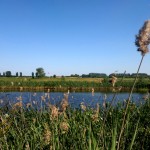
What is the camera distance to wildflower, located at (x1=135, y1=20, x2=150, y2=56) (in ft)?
8.66

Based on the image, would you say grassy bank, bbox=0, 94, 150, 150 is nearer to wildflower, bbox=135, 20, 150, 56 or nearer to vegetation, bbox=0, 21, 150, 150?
vegetation, bbox=0, 21, 150, 150

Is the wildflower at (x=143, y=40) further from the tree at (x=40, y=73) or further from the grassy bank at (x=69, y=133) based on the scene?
the tree at (x=40, y=73)

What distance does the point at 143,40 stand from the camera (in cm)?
269

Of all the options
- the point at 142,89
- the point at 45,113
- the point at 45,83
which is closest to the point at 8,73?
the point at 45,83

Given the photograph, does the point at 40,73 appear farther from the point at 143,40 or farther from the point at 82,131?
the point at 143,40

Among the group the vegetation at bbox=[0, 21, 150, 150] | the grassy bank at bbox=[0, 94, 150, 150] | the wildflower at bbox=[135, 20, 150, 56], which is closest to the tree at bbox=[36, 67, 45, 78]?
the vegetation at bbox=[0, 21, 150, 150]

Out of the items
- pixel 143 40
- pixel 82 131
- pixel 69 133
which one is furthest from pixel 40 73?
pixel 143 40

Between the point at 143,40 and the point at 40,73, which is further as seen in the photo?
the point at 40,73

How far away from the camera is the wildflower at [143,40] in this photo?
2641 mm

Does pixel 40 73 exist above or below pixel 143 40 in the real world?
above

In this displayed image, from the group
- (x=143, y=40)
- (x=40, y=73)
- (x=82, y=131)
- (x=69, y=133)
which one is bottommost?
(x=69, y=133)

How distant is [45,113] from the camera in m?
10.2

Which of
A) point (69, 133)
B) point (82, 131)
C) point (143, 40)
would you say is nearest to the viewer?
point (143, 40)

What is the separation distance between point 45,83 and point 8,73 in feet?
223
